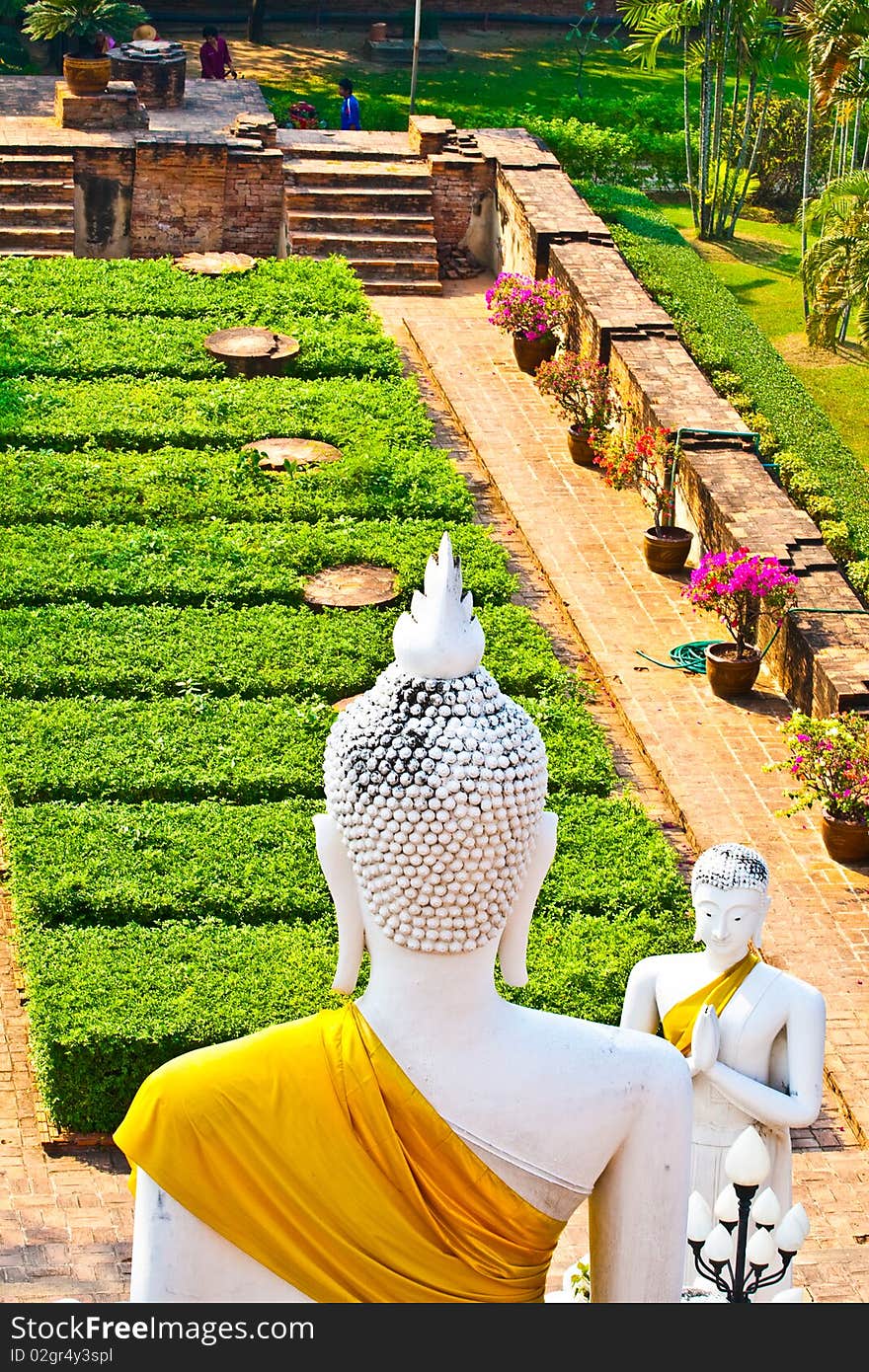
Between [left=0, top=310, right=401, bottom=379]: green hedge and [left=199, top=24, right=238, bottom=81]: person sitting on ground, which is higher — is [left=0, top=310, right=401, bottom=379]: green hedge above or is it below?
below

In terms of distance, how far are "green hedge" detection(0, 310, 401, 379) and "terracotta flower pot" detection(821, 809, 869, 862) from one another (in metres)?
7.67

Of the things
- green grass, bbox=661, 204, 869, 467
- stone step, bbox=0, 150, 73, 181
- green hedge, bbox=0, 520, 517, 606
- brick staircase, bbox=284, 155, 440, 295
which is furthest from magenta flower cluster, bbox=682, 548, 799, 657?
stone step, bbox=0, 150, 73, 181

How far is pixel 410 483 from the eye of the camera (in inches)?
669

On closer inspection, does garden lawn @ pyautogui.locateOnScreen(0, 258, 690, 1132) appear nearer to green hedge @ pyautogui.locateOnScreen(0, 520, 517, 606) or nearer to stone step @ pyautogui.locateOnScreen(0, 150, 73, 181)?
green hedge @ pyautogui.locateOnScreen(0, 520, 517, 606)

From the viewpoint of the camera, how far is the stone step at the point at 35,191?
882 inches

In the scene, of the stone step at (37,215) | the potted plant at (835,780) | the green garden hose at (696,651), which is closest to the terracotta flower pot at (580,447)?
the green garden hose at (696,651)

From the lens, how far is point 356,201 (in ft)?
75.8

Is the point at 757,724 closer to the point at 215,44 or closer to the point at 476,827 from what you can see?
the point at 476,827

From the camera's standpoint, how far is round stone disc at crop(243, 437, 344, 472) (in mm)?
17375

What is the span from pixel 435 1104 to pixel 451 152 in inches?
812

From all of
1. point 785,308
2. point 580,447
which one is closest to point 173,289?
point 580,447

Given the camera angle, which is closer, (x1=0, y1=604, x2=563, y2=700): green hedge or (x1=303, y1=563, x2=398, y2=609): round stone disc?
(x1=0, y1=604, x2=563, y2=700): green hedge

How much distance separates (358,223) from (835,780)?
11694mm

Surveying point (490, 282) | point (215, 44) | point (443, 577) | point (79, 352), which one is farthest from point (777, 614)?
point (215, 44)
